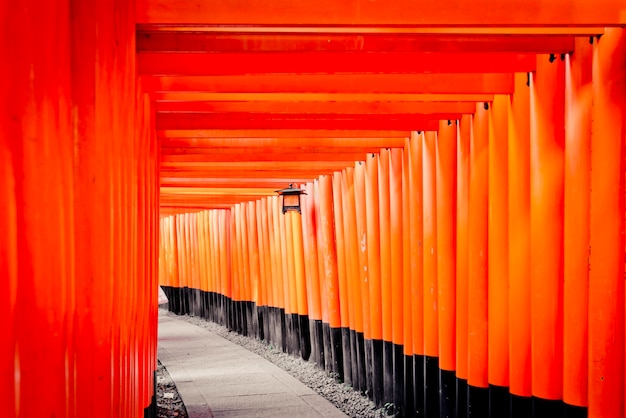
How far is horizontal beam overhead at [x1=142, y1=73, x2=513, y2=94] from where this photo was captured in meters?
7.20

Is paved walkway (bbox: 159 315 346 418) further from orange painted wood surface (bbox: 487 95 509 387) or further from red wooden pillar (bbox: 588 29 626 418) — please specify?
red wooden pillar (bbox: 588 29 626 418)

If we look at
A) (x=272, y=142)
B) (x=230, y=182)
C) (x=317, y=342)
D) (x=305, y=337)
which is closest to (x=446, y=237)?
(x=272, y=142)

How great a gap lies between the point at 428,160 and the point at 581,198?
11.8 ft

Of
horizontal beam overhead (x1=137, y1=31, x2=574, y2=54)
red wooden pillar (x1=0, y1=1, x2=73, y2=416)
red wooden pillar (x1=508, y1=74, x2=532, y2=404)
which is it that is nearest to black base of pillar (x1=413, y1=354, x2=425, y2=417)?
red wooden pillar (x1=508, y1=74, x2=532, y2=404)

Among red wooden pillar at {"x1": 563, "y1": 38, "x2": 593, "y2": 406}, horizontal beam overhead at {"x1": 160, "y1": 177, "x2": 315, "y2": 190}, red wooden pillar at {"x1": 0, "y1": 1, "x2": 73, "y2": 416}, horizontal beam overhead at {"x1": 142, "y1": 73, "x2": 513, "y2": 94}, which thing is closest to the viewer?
red wooden pillar at {"x1": 0, "y1": 1, "x2": 73, "y2": 416}

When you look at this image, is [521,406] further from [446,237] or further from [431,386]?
[431,386]

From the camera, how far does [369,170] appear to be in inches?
461

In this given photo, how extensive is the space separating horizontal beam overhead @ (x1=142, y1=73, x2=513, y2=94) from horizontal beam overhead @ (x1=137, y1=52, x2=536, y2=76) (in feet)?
2.03

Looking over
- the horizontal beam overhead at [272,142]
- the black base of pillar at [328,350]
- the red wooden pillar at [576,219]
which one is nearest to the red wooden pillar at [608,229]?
the red wooden pillar at [576,219]

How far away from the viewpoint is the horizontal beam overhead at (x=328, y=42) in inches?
225

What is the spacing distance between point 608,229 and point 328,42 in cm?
227

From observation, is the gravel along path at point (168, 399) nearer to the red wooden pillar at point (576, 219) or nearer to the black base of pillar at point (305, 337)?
the black base of pillar at point (305, 337)

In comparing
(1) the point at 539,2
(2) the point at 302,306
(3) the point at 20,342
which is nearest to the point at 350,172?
(2) the point at 302,306

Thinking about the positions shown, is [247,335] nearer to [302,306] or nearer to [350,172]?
[302,306]
